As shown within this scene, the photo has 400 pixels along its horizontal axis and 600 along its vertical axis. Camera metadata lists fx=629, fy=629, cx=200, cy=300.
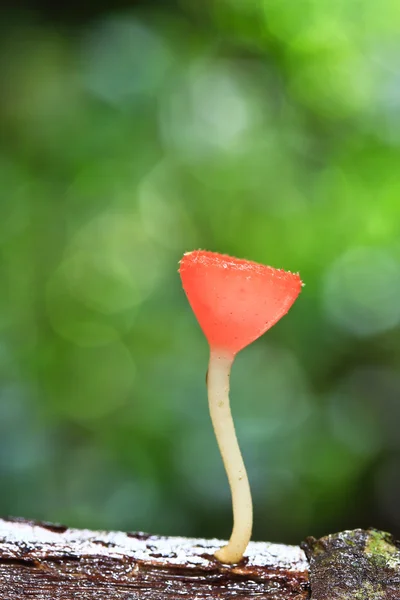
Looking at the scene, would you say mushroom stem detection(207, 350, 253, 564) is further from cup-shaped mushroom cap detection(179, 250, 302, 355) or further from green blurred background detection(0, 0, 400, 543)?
green blurred background detection(0, 0, 400, 543)

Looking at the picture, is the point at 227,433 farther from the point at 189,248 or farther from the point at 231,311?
the point at 189,248

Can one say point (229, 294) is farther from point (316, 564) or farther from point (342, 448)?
point (342, 448)

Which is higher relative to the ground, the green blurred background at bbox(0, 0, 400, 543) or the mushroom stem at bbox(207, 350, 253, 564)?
the green blurred background at bbox(0, 0, 400, 543)

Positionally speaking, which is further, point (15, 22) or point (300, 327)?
point (15, 22)

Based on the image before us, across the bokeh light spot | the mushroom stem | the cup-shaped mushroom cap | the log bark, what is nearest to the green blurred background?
the bokeh light spot

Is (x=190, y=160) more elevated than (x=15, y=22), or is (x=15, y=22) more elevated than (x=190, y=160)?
(x=15, y=22)

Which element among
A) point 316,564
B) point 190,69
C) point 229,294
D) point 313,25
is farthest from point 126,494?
point 313,25

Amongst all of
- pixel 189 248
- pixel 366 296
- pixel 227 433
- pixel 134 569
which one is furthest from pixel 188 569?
pixel 189 248
